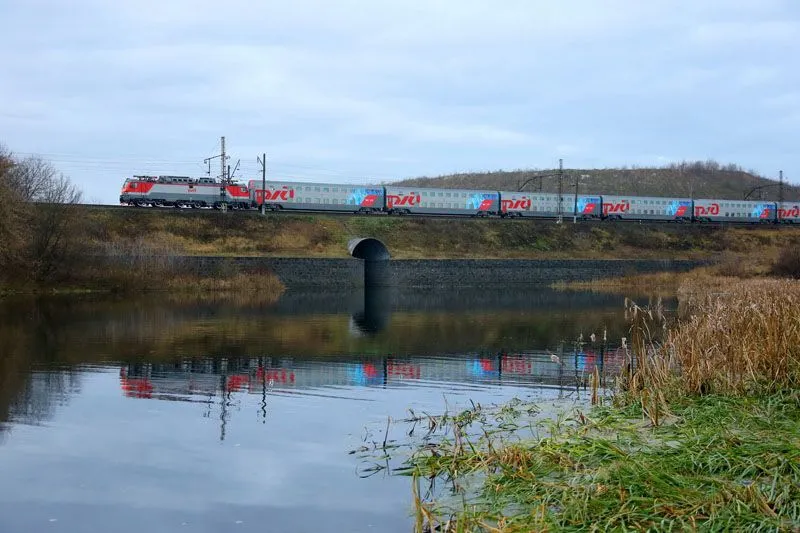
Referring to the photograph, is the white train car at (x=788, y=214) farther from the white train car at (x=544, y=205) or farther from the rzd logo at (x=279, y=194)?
the rzd logo at (x=279, y=194)

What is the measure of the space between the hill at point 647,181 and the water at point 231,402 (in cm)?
11484

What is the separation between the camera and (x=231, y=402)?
1722 cm

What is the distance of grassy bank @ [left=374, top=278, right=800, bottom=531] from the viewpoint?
8352mm

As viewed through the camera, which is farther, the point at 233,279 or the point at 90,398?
the point at 233,279

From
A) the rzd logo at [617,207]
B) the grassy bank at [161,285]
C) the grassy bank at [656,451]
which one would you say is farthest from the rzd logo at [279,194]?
the grassy bank at [656,451]

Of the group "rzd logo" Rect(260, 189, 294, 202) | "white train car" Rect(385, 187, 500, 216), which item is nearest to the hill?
"white train car" Rect(385, 187, 500, 216)

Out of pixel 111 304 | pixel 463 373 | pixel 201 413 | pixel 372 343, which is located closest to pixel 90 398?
pixel 201 413

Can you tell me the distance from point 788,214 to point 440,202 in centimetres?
4152

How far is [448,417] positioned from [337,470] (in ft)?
11.7

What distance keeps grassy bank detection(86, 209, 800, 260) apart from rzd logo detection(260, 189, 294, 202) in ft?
10.3

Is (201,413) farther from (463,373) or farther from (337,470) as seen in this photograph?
(463,373)

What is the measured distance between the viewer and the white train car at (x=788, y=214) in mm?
94037

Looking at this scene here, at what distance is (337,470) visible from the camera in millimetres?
12141

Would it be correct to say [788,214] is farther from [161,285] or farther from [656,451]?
[656,451]
